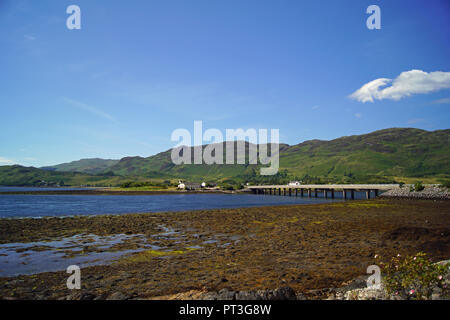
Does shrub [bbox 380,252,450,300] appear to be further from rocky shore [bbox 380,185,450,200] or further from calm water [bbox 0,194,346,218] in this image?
rocky shore [bbox 380,185,450,200]

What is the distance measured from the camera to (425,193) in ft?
253

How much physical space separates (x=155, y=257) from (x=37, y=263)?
8.19m

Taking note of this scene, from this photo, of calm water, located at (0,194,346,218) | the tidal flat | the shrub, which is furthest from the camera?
calm water, located at (0,194,346,218)

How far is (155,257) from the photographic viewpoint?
19922mm

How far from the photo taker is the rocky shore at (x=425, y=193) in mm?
72500

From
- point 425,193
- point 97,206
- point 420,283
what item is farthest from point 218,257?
point 425,193

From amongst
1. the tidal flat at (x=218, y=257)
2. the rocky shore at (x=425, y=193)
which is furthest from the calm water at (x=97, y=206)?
the tidal flat at (x=218, y=257)

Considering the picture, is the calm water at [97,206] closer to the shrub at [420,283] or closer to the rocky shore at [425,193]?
the rocky shore at [425,193]

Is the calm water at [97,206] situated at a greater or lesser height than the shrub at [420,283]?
lesser

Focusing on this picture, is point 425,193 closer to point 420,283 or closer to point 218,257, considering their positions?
point 218,257

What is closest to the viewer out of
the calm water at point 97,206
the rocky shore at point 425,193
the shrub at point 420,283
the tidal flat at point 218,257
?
the shrub at point 420,283

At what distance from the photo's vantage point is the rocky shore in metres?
72.5

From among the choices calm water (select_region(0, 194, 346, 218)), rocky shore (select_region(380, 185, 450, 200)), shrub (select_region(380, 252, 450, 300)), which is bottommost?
calm water (select_region(0, 194, 346, 218))

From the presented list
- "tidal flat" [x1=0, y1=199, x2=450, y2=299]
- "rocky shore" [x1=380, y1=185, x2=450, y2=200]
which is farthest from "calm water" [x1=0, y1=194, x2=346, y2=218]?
"tidal flat" [x1=0, y1=199, x2=450, y2=299]
